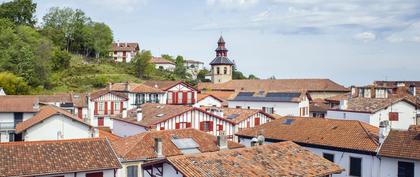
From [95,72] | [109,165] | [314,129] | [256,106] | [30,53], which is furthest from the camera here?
[95,72]

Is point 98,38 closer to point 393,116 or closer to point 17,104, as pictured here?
point 17,104

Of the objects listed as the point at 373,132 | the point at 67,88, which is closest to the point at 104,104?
the point at 67,88

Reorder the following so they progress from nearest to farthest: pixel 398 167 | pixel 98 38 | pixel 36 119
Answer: pixel 398 167 → pixel 36 119 → pixel 98 38

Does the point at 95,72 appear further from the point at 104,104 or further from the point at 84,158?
the point at 84,158

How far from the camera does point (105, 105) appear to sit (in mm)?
55656

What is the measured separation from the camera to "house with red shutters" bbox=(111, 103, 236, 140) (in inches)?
1487

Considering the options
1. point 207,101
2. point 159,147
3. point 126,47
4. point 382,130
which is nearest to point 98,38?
point 126,47

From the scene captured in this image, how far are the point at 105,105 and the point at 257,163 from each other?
38912 millimetres

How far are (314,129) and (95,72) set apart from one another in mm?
62227

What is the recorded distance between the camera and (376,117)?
37.9 metres

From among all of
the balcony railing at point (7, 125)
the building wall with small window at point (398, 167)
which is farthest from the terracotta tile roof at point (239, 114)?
the balcony railing at point (7, 125)

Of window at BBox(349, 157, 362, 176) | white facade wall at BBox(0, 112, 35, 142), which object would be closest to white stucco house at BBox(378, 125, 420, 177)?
window at BBox(349, 157, 362, 176)

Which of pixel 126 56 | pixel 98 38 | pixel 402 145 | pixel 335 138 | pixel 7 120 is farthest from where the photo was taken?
pixel 126 56

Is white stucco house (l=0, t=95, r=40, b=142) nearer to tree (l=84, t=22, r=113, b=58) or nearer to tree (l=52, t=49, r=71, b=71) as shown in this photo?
tree (l=52, t=49, r=71, b=71)
